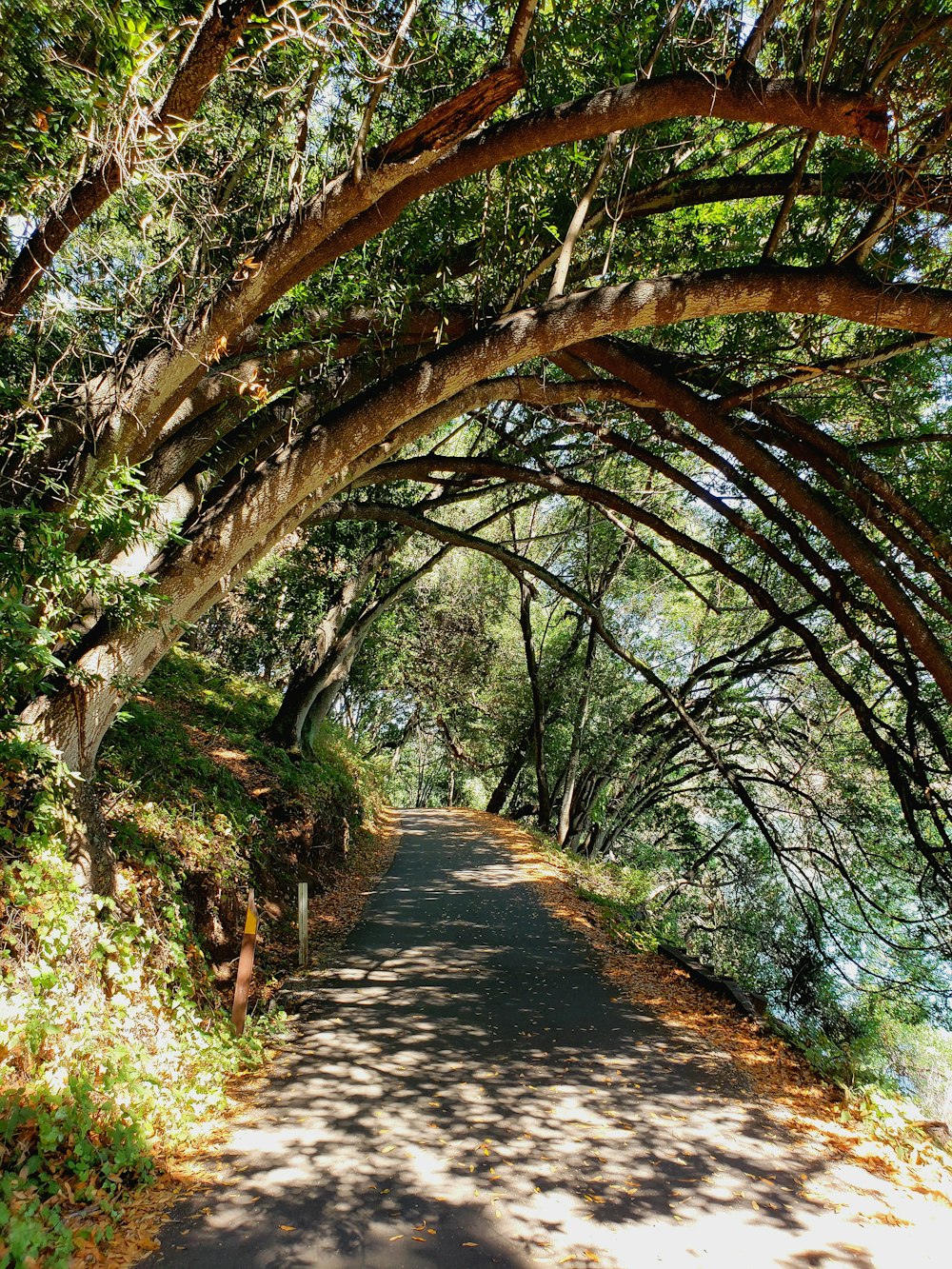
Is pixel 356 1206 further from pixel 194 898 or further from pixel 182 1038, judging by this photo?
pixel 194 898

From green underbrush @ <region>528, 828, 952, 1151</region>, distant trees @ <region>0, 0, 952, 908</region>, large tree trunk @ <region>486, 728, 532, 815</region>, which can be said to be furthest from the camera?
large tree trunk @ <region>486, 728, 532, 815</region>

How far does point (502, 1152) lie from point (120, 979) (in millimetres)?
2536

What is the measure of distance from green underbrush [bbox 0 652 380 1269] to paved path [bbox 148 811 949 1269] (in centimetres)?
43

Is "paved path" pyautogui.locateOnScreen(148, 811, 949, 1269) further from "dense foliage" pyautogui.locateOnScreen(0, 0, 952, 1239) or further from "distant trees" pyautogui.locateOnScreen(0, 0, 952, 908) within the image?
"distant trees" pyautogui.locateOnScreen(0, 0, 952, 908)

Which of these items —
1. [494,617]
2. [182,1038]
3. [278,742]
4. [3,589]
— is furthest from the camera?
[494,617]

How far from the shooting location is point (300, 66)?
479 cm

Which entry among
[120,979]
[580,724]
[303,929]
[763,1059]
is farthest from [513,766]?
[120,979]

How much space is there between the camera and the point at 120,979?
4.40 metres

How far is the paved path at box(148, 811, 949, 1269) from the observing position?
3170mm

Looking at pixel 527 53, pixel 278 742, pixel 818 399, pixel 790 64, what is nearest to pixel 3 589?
pixel 527 53

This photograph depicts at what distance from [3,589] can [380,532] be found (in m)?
11.4

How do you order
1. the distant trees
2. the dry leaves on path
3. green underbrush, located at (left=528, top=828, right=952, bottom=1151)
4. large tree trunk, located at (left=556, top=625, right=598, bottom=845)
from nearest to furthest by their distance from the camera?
the distant trees, the dry leaves on path, green underbrush, located at (left=528, top=828, right=952, bottom=1151), large tree trunk, located at (left=556, top=625, right=598, bottom=845)

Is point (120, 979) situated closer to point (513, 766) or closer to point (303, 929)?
point (303, 929)

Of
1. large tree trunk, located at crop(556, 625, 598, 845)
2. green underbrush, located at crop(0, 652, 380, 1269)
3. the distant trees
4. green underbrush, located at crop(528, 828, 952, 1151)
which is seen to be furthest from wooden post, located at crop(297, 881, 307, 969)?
large tree trunk, located at crop(556, 625, 598, 845)
